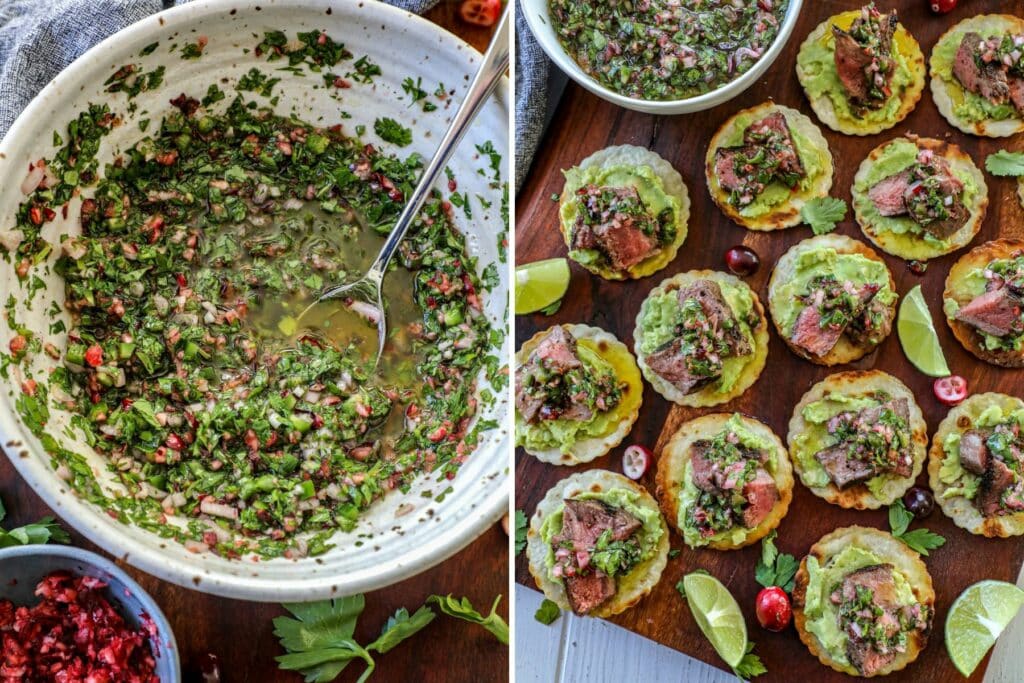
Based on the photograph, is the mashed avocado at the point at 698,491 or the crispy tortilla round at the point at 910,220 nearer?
the mashed avocado at the point at 698,491

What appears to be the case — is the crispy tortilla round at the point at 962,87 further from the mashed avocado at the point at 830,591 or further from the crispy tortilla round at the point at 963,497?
the mashed avocado at the point at 830,591

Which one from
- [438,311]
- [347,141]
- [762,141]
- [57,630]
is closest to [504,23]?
[347,141]

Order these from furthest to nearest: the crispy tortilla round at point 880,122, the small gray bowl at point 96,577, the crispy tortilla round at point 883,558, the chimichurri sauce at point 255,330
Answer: the crispy tortilla round at point 880,122 → the crispy tortilla round at point 883,558 → the chimichurri sauce at point 255,330 → the small gray bowl at point 96,577

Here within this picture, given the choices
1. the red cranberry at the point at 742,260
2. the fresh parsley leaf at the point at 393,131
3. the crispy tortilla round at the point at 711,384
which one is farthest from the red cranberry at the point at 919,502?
the fresh parsley leaf at the point at 393,131

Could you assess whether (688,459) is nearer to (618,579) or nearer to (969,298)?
(618,579)

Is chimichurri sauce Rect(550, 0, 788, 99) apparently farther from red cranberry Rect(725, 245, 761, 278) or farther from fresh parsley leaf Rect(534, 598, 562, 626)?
fresh parsley leaf Rect(534, 598, 562, 626)
